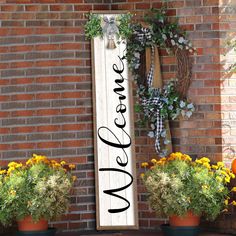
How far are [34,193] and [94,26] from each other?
1.88 meters

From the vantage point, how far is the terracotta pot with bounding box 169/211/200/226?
772cm

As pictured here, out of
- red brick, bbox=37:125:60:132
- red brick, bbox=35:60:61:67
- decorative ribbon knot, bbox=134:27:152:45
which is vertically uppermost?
decorative ribbon knot, bbox=134:27:152:45

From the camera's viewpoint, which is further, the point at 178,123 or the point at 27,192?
the point at 178,123

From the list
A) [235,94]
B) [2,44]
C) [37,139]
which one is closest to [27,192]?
[37,139]

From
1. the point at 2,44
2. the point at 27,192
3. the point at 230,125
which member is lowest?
the point at 27,192

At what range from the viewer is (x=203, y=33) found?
324 inches

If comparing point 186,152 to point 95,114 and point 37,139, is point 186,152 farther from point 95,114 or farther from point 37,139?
point 37,139

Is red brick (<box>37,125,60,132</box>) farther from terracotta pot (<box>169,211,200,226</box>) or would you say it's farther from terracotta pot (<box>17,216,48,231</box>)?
terracotta pot (<box>169,211,200,226</box>)

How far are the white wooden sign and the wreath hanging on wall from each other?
0.11 metres

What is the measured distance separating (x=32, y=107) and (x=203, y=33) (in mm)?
1914

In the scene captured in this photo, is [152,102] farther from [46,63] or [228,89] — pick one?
[46,63]

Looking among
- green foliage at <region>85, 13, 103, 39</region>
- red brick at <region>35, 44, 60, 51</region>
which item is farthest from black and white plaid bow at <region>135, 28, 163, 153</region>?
red brick at <region>35, 44, 60, 51</region>

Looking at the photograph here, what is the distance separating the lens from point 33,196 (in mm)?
7594

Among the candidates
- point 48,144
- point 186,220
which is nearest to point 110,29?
point 48,144
